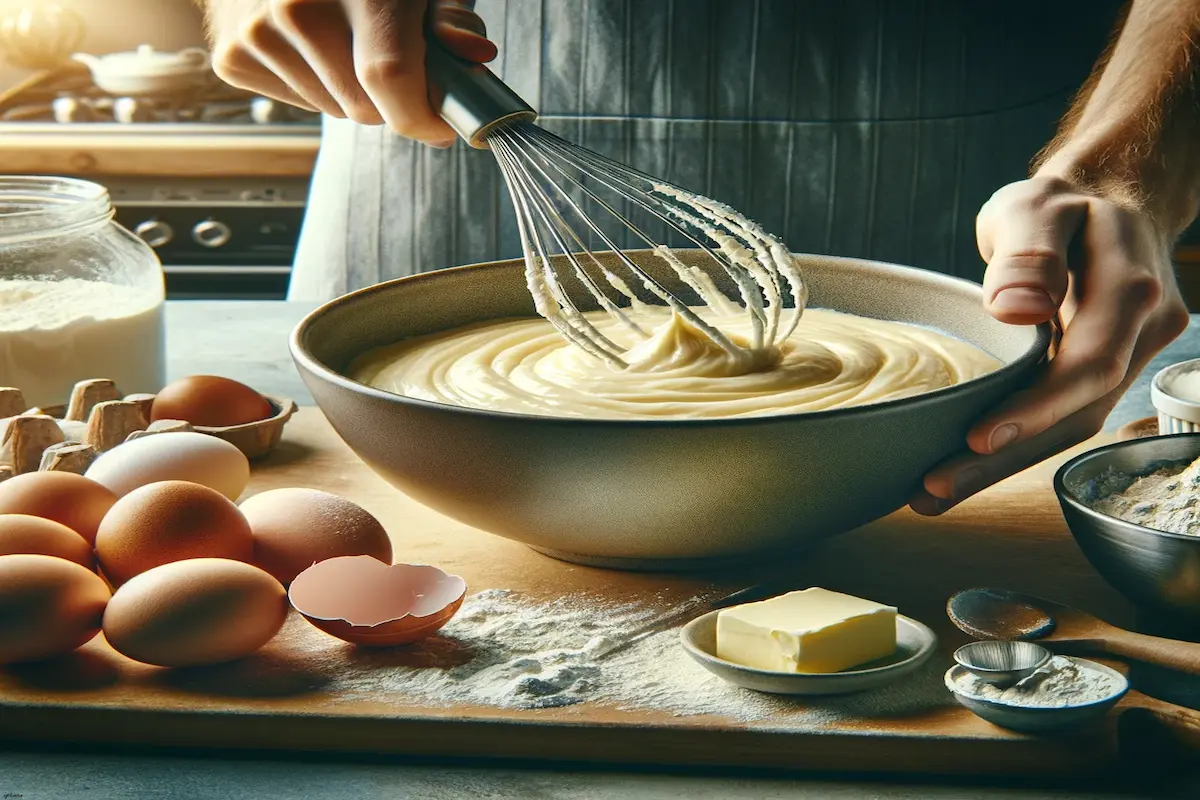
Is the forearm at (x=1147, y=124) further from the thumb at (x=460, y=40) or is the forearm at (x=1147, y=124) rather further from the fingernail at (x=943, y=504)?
the thumb at (x=460, y=40)

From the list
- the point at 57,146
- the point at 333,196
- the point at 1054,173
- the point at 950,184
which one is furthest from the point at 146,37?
the point at 1054,173

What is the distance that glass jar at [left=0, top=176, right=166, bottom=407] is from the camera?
4.05 ft

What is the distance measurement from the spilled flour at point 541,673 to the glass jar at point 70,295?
1.80 feet

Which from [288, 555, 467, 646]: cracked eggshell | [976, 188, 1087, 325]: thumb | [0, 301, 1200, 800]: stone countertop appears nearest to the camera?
[0, 301, 1200, 800]: stone countertop

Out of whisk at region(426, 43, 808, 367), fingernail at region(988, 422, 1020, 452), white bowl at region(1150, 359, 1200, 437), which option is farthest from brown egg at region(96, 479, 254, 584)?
white bowl at region(1150, 359, 1200, 437)

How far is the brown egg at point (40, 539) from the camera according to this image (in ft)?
2.61

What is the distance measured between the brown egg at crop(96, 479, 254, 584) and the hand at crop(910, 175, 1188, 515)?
1.43 feet

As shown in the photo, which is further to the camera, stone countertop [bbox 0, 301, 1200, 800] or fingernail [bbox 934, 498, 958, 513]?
fingernail [bbox 934, 498, 958, 513]

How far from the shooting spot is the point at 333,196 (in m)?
1.76

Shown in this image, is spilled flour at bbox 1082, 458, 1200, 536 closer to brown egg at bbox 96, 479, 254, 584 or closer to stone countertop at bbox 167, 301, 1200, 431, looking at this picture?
stone countertop at bbox 167, 301, 1200, 431

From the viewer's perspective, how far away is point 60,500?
866 mm

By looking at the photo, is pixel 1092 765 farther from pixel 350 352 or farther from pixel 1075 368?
pixel 350 352


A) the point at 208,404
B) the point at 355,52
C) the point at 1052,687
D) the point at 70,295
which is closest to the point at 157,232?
the point at 70,295

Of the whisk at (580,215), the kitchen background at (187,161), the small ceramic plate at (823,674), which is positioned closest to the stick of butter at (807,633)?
the small ceramic plate at (823,674)
